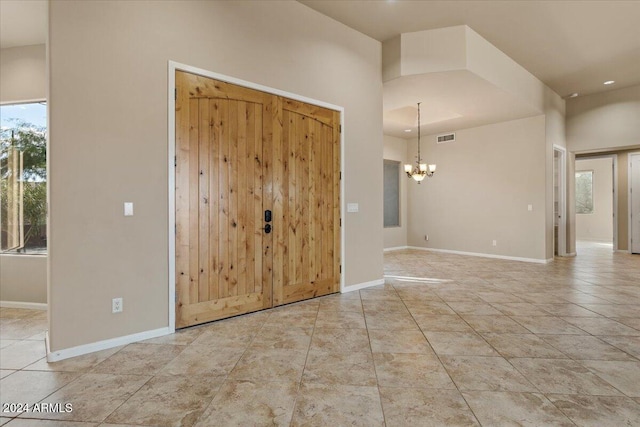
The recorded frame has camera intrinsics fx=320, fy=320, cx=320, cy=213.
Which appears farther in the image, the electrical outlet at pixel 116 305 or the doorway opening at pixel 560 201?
the doorway opening at pixel 560 201

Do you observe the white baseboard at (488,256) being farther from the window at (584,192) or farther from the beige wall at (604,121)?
the window at (584,192)

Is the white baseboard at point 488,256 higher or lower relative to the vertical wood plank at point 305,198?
lower

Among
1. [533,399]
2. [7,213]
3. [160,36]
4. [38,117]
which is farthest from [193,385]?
[38,117]

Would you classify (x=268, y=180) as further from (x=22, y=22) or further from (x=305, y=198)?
(x=22, y=22)

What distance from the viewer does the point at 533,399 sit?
192 cm

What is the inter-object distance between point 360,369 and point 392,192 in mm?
7242

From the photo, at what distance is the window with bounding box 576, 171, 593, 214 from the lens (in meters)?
10.8

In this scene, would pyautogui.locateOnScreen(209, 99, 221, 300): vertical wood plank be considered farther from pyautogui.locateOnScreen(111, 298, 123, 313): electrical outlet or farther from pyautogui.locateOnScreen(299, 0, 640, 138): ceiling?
pyautogui.locateOnScreen(299, 0, 640, 138): ceiling

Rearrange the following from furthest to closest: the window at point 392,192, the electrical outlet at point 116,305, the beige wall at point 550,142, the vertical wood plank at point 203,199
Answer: the window at point 392,192, the beige wall at point 550,142, the vertical wood plank at point 203,199, the electrical outlet at point 116,305

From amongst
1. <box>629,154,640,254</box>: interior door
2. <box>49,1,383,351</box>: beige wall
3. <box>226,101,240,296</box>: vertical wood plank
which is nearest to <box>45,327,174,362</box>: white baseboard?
<box>49,1,383,351</box>: beige wall

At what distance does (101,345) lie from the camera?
2.62 metres

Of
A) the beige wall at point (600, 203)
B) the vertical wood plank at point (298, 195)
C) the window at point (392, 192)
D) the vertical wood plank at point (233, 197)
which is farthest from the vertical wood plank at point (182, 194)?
the beige wall at point (600, 203)

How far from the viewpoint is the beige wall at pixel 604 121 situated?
666 cm

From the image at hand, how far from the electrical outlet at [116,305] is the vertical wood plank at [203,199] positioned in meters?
0.67
